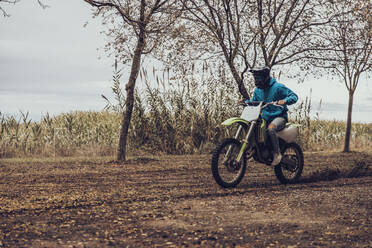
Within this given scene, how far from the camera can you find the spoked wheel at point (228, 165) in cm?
753

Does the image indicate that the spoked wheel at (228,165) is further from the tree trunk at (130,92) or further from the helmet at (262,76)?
the tree trunk at (130,92)

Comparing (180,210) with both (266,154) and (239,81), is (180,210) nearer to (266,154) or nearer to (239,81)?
(266,154)

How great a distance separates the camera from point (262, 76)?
26.5 feet

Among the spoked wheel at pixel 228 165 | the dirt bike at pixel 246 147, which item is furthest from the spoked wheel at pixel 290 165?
the spoked wheel at pixel 228 165

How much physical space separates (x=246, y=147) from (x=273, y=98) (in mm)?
1091

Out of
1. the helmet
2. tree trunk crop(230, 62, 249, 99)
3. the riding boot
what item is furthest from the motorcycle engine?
tree trunk crop(230, 62, 249, 99)

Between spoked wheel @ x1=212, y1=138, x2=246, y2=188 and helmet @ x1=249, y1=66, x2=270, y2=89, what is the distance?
121 cm

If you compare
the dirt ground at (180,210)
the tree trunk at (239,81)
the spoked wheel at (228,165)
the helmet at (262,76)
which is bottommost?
the dirt ground at (180,210)

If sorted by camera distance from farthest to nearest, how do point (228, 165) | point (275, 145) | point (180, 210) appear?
point (275, 145)
point (228, 165)
point (180, 210)

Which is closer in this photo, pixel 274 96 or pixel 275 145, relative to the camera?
pixel 275 145

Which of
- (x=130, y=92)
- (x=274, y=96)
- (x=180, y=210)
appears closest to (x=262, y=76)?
(x=274, y=96)

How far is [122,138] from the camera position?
501 inches

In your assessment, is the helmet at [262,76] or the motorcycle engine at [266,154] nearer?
the helmet at [262,76]

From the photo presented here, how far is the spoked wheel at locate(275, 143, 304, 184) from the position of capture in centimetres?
856
